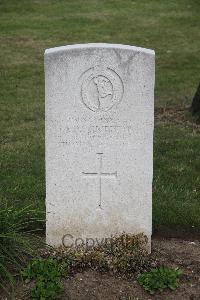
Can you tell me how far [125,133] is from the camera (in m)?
5.05

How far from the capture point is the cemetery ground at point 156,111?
5336 millimetres

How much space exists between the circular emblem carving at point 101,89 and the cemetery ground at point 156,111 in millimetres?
1048

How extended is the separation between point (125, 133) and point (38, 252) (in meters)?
1.22

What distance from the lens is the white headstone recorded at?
16.2ft

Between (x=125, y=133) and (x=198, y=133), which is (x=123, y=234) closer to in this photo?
(x=125, y=133)

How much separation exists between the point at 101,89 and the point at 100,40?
1159 cm

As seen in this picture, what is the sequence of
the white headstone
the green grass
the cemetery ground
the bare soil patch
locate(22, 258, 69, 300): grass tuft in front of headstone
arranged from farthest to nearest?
the green grass, the cemetery ground, the white headstone, the bare soil patch, locate(22, 258, 69, 300): grass tuft in front of headstone

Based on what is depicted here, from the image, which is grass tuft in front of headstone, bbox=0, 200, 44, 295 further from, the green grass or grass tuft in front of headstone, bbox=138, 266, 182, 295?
the green grass

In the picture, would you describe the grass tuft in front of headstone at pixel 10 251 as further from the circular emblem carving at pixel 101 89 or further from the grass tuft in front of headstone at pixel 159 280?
the circular emblem carving at pixel 101 89

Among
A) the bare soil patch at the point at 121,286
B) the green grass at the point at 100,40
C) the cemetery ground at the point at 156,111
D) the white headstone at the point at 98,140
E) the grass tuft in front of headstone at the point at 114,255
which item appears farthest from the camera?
the green grass at the point at 100,40

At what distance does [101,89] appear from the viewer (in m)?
4.99

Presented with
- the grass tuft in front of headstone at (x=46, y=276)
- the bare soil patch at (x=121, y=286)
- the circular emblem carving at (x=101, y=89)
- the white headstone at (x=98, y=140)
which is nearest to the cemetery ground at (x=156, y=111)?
the bare soil patch at (x=121, y=286)

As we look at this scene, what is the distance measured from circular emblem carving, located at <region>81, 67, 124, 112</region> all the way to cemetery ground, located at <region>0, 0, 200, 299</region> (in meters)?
1.05

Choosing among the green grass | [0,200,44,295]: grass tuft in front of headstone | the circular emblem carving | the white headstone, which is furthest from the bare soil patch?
the circular emblem carving
